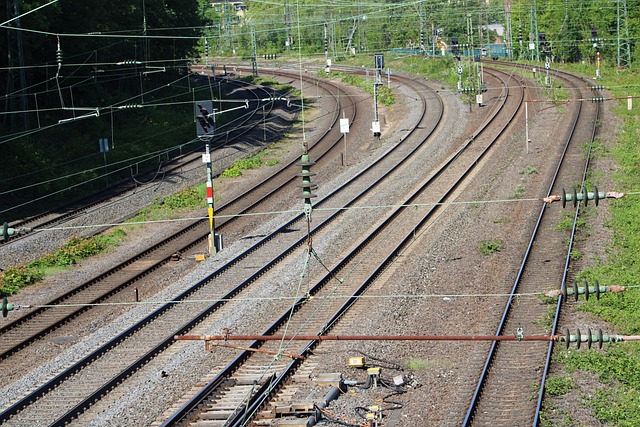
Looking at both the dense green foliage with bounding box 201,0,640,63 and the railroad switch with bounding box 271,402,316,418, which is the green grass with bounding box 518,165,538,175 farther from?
the dense green foliage with bounding box 201,0,640,63

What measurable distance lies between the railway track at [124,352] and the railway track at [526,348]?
6.09 metres

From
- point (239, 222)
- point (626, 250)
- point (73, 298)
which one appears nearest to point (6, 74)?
point (239, 222)

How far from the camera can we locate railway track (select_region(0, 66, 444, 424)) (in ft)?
58.7

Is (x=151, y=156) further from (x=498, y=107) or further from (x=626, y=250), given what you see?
(x=626, y=250)

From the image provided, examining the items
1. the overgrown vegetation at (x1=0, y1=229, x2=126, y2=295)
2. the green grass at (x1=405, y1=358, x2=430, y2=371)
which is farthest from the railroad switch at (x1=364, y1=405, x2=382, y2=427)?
the overgrown vegetation at (x1=0, y1=229, x2=126, y2=295)

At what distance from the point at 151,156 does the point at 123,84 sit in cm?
1479

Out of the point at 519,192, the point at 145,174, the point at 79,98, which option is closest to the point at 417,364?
the point at 519,192

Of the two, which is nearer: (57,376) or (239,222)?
(57,376)

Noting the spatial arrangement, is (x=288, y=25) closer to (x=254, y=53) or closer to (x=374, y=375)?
(x=254, y=53)

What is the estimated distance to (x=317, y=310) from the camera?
75.0 feet

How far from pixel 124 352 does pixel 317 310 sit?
4.72 meters

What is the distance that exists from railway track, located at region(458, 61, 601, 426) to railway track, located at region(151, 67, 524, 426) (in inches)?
128

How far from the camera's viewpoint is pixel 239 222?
1300 inches

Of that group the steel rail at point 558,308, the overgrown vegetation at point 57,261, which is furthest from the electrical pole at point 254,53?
the overgrown vegetation at point 57,261
